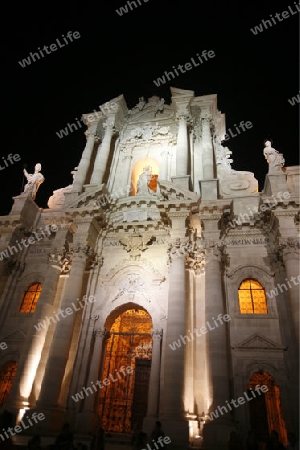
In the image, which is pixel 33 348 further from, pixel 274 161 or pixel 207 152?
pixel 274 161

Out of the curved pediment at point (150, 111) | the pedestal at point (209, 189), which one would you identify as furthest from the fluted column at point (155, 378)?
the curved pediment at point (150, 111)

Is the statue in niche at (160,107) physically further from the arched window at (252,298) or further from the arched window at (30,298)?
the arched window at (30,298)

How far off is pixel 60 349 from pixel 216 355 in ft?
21.9

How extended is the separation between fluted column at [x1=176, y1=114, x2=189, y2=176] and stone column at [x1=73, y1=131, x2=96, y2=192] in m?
6.01

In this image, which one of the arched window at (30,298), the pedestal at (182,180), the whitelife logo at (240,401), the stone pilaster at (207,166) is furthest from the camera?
the arched window at (30,298)

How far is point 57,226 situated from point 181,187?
720cm

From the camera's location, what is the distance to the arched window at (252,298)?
14.6 meters

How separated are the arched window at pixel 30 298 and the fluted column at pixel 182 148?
33.7ft

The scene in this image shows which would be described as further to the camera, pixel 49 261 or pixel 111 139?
pixel 111 139

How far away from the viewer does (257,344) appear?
1347cm

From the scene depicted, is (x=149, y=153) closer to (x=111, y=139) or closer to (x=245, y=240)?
(x=111, y=139)

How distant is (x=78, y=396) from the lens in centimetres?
1408

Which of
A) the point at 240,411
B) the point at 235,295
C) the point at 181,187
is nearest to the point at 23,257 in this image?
the point at 181,187

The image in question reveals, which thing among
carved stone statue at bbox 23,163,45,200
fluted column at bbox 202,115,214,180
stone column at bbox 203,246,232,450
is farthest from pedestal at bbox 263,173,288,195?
carved stone statue at bbox 23,163,45,200
